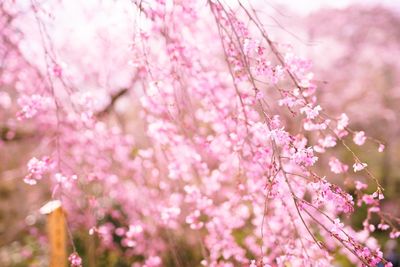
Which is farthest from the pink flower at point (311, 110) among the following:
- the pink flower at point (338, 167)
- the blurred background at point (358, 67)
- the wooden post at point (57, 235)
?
the blurred background at point (358, 67)

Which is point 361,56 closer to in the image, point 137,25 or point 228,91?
point 228,91

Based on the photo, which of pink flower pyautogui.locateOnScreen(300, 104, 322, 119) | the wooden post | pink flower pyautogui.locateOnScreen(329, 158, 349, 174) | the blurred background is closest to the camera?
pink flower pyautogui.locateOnScreen(300, 104, 322, 119)

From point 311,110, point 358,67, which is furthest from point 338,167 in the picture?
point 358,67

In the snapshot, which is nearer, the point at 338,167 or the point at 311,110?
the point at 311,110

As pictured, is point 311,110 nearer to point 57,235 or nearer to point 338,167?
point 338,167

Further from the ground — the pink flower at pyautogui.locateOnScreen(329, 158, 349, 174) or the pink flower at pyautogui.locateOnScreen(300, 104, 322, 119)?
the pink flower at pyautogui.locateOnScreen(300, 104, 322, 119)

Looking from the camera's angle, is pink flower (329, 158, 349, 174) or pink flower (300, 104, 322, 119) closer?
pink flower (300, 104, 322, 119)

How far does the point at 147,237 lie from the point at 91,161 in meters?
1.37

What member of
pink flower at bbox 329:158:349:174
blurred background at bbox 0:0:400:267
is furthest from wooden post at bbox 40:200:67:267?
blurred background at bbox 0:0:400:267

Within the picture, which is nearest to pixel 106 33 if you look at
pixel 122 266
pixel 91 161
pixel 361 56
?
pixel 91 161

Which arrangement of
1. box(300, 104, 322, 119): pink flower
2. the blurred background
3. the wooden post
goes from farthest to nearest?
the blurred background < the wooden post < box(300, 104, 322, 119): pink flower

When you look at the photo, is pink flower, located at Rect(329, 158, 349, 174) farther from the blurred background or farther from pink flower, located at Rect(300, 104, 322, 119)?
the blurred background

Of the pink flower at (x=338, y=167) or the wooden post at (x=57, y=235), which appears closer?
the pink flower at (x=338, y=167)

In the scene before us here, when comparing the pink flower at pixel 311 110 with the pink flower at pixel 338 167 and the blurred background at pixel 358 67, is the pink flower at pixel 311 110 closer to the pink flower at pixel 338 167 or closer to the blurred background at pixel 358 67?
the pink flower at pixel 338 167
